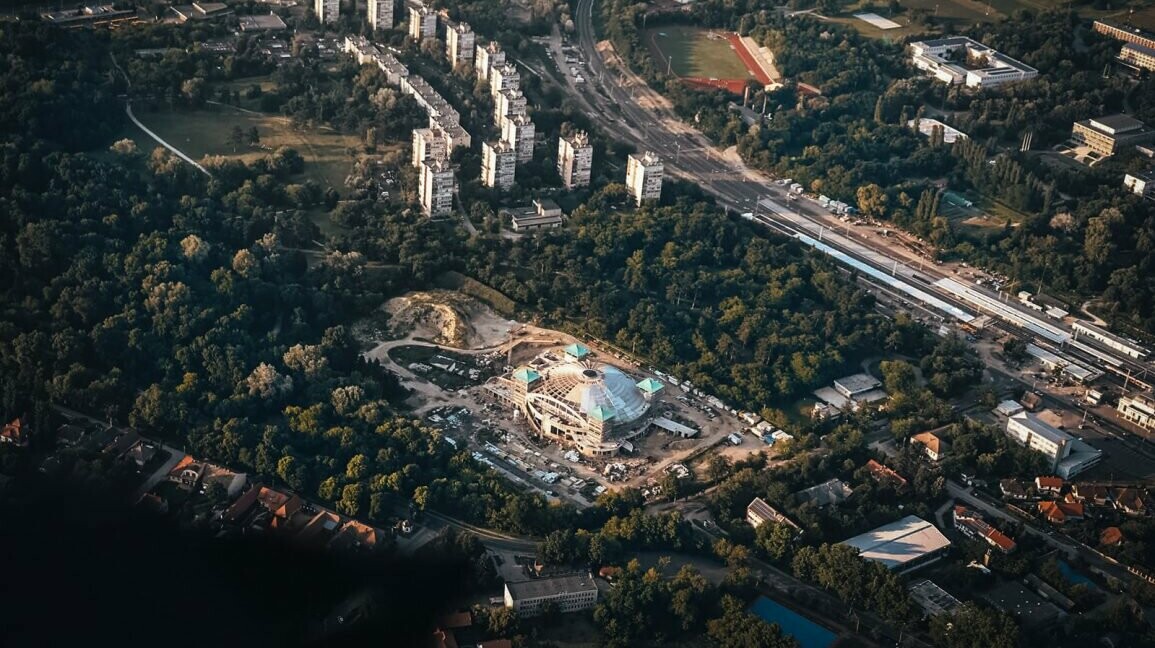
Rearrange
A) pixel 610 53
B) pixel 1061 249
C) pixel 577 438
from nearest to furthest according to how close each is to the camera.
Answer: pixel 577 438, pixel 1061 249, pixel 610 53

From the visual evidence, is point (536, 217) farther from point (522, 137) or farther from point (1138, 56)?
point (1138, 56)

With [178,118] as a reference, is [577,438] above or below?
below

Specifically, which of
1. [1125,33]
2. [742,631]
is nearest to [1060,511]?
[742,631]

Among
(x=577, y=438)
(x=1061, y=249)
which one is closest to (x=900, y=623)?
(x=577, y=438)

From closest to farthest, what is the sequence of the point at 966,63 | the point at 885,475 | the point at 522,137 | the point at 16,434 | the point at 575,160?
the point at 16,434
the point at 885,475
the point at 575,160
the point at 522,137
the point at 966,63

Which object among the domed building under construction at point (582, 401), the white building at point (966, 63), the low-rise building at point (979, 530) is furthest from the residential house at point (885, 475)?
the white building at point (966, 63)

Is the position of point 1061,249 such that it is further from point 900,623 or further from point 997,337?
point 900,623

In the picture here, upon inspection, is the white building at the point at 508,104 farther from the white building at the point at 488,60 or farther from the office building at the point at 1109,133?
the office building at the point at 1109,133
